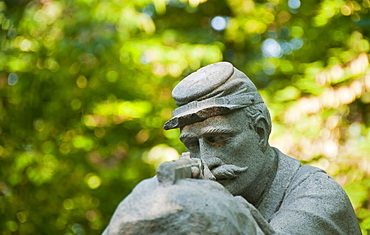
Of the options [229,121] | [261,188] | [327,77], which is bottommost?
[327,77]

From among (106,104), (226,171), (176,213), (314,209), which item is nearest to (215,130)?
(226,171)

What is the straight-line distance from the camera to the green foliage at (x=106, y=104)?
6.82 m

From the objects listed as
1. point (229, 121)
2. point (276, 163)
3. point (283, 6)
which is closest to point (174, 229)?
point (229, 121)

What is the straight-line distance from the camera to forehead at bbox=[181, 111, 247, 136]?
3346 mm

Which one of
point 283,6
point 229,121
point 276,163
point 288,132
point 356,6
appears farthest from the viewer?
point 283,6

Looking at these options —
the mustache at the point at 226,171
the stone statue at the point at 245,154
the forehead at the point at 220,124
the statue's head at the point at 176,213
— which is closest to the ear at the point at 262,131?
the stone statue at the point at 245,154

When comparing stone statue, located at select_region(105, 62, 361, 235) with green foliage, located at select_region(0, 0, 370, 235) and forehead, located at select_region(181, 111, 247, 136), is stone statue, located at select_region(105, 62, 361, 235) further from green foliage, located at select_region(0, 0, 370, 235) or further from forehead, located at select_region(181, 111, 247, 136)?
green foliage, located at select_region(0, 0, 370, 235)

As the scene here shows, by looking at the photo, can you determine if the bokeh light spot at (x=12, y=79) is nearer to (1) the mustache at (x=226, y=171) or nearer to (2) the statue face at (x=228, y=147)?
(2) the statue face at (x=228, y=147)

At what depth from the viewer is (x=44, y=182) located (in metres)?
6.96

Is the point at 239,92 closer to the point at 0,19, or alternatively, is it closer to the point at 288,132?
the point at 288,132

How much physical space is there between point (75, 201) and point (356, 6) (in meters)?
3.96

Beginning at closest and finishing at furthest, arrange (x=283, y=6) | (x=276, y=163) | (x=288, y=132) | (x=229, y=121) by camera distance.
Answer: (x=229, y=121)
(x=276, y=163)
(x=288, y=132)
(x=283, y=6)

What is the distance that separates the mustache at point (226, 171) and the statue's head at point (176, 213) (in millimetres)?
1027

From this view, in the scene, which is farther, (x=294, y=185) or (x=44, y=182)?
(x=44, y=182)
